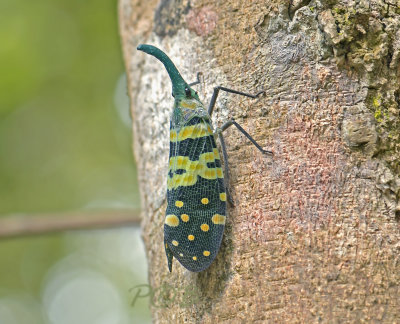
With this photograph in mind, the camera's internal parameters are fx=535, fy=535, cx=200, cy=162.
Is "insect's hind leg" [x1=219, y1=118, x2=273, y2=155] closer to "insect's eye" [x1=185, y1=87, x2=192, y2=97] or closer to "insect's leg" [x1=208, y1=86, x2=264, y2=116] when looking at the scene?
"insect's leg" [x1=208, y1=86, x2=264, y2=116]

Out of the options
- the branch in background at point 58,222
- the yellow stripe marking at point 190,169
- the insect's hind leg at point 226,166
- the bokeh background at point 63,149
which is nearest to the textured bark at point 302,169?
the insect's hind leg at point 226,166

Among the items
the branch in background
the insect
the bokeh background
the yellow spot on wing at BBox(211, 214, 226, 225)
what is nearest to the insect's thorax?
the insect

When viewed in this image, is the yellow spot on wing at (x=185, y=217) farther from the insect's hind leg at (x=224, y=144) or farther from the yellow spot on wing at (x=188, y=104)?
the yellow spot on wing at (x=188, y=104)

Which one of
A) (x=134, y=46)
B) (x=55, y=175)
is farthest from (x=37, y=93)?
(x=134, y=46)

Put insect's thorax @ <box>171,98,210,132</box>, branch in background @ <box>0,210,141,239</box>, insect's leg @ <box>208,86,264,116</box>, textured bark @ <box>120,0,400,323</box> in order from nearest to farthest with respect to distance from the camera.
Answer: textured bark @ <box>120,0,400,323</box>, insect's leg @ <box>208,86,264,116</box>, insect's thorax @ <box>171,98,210,132</box>, branch in background @ <box>0,210,141,239</box>

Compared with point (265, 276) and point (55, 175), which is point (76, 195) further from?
point (265, 276)
